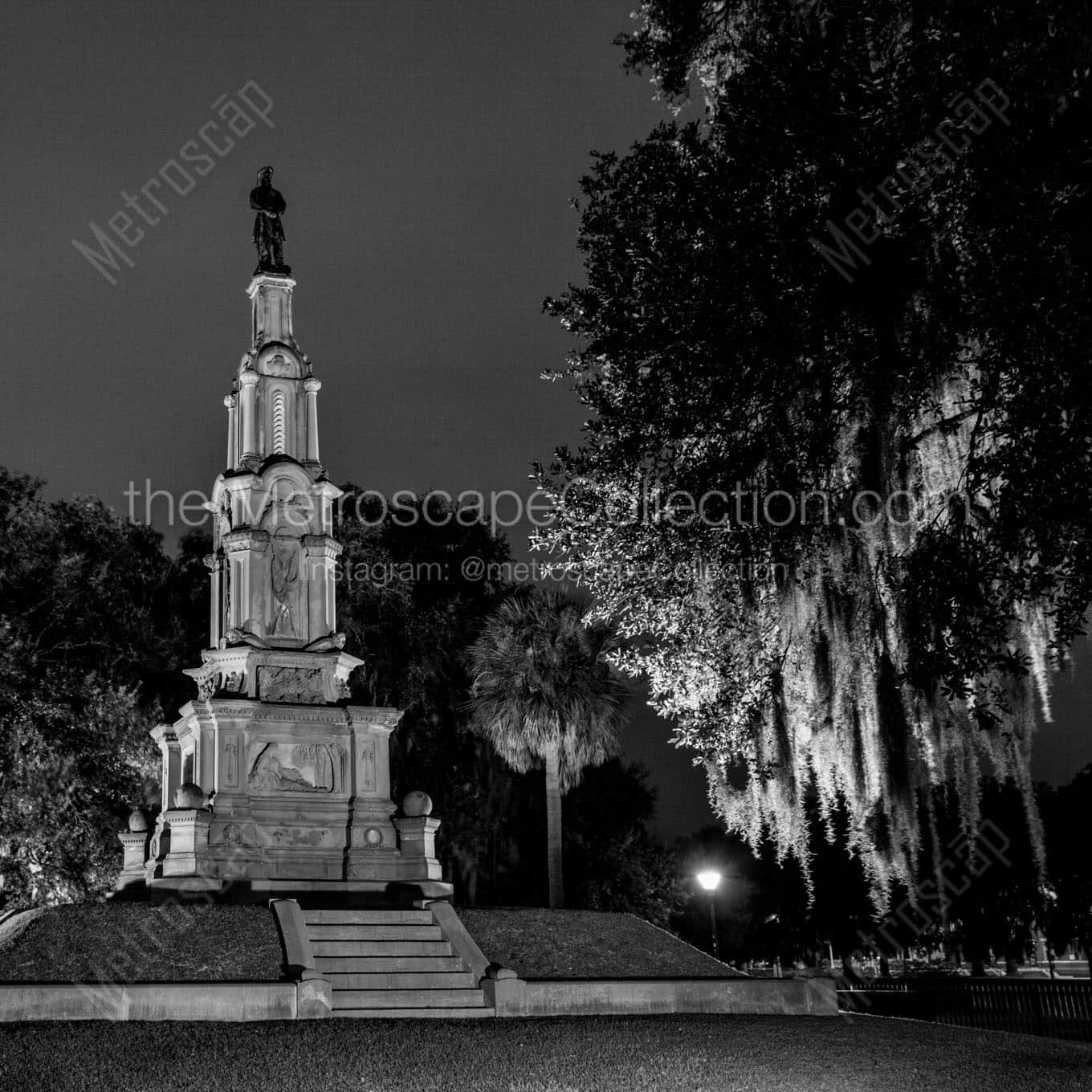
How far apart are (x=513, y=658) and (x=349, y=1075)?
68.6 feet

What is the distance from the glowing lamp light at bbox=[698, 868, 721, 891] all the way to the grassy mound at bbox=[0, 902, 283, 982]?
560 inches

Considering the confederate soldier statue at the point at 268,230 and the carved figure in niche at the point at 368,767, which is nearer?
the carved figure in niche at the point at 368,767

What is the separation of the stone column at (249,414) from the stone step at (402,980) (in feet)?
39.6

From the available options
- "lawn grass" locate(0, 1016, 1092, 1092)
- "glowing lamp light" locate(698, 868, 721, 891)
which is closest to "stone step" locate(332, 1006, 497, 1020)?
"lawn grass" locate(0, 1016, 1092, 1092)

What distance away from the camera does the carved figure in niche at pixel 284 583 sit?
24.0 meters

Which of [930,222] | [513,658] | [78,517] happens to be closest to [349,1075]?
[930,222]

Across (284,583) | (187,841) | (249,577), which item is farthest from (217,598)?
(187,841)

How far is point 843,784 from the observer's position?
11344 mm

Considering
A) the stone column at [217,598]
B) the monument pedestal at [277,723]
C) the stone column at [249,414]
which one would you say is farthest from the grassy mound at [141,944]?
the stone column at [249,414]

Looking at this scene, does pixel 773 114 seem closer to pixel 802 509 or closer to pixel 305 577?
pixel 802 509

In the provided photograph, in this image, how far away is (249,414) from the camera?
25.7 m

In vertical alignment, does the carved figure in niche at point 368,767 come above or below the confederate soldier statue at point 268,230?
below

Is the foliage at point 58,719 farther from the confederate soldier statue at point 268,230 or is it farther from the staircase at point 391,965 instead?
the staircase at point 391,965

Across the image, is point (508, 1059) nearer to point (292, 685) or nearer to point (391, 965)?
point (391, 965)
